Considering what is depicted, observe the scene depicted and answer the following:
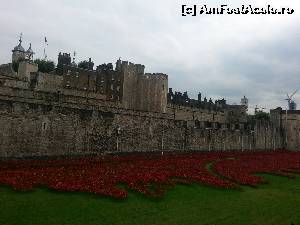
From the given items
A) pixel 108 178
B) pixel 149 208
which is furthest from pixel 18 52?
pixel 149 208

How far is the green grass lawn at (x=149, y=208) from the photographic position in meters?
12.4

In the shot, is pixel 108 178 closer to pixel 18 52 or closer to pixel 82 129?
pixel 82 129

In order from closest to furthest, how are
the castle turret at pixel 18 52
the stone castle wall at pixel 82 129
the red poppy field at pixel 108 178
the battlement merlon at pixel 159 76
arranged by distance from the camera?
the red poppy field at pixel 108 178 < the stone castle wall at pixel 82 129 < the battlement merlon at pixel 159 76 < the castle turret at pixel 18 52

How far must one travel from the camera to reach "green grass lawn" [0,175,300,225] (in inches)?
488

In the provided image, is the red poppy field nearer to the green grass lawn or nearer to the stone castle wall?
the green grass lawn

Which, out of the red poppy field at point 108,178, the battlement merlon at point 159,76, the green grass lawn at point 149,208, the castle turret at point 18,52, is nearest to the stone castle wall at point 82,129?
the red poppy field at point 108,178

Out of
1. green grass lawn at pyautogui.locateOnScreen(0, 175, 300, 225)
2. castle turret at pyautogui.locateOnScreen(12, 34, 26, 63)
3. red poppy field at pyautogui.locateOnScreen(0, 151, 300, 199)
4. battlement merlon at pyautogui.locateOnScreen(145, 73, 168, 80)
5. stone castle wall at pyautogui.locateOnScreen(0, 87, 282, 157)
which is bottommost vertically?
green grass lawn at pyautogui.locateOnScreen(0, 175, 300, 225)

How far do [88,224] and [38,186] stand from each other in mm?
4429

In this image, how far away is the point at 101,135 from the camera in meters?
30.7

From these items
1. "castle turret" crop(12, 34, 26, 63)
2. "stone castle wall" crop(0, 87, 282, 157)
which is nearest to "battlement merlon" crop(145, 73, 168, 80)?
"stone castle wall" crop(0, 87, 282, 157)

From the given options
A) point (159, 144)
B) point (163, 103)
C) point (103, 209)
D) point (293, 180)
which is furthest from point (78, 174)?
point (163, 103)

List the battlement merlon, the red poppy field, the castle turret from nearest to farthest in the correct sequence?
the red poppy field → the battlement merlon → the castle turret

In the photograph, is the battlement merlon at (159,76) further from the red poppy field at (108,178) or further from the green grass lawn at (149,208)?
the green grass lawn at (149,208)

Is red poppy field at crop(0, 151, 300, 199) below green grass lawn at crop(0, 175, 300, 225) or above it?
above
